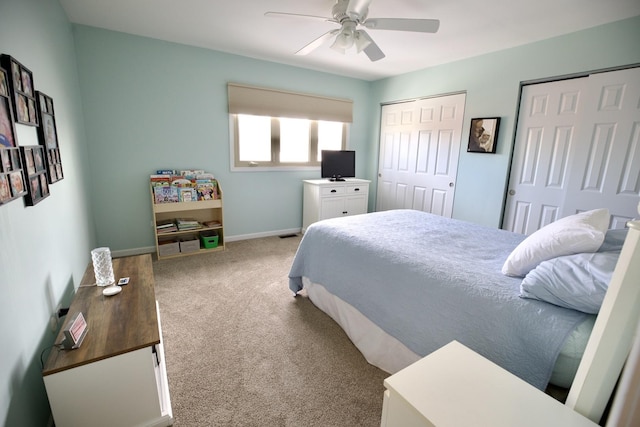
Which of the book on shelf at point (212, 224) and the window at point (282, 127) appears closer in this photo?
the book on shelf at point (212, 224)

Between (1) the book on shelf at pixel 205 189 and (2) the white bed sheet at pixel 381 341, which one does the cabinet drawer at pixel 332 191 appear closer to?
(1) the book on shelf at pixel 205 189

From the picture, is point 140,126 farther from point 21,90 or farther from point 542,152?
point 542,152

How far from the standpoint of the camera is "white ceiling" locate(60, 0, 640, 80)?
2.23 m

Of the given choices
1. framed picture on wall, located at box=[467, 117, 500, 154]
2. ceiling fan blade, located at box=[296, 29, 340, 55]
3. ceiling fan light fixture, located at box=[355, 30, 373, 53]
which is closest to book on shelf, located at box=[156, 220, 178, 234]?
ceiling fan blade, located at box=[296, 29, 340, 55]

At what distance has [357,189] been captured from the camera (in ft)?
14.4

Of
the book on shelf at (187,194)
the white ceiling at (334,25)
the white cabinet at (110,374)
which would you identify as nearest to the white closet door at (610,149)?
the white ceiling at (334,25)

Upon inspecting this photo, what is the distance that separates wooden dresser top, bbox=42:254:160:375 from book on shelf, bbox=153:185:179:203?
1.47m

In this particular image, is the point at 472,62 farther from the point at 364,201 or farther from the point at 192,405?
the point at 192,405

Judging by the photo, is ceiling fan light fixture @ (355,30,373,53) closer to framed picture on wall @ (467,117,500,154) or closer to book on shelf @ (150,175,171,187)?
framed picture on wall @ (467,117,500,154)

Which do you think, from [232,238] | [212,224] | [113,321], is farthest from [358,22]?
[232,238]

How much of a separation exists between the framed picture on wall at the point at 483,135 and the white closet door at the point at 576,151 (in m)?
0.22

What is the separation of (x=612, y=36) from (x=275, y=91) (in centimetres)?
332

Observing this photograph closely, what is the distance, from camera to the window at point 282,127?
3725 mm

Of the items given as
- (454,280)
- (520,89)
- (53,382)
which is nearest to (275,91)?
(520,89)
